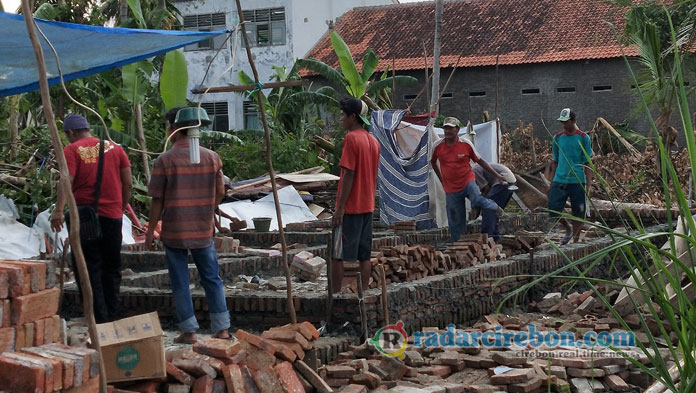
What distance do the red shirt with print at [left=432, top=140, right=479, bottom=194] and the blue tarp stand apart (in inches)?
161

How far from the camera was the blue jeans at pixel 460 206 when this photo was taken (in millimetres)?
10344

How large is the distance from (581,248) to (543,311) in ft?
6.65

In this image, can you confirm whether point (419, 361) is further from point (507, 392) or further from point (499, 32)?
point (499, 32)

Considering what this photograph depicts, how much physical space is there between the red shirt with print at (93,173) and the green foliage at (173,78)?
8.15 metres

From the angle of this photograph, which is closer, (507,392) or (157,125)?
(507,392)

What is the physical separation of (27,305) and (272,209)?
1123 centimetres

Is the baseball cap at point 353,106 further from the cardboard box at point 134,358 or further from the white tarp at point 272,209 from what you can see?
the white tarp at point 272,209

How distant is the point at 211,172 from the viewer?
20.2 feet

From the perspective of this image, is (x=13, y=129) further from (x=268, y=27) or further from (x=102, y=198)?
(x=268, y=27)

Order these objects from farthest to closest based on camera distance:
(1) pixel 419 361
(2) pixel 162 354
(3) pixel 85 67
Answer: (3) pixel 85 67 → (1) pixel 419 361 → (2) pixel 162 354

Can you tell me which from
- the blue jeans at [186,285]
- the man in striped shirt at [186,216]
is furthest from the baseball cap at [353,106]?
the blue jeans at [186,285]

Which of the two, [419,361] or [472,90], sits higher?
[472,90]

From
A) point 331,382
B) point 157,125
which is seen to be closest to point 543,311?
point 331,382

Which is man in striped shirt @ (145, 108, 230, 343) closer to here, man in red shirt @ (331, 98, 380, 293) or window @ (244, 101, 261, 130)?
man in red shirt @ (331, 98, 380, 293)
